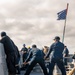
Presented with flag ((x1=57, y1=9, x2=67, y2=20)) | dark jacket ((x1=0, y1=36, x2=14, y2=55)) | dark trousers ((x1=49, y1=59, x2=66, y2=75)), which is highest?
flag ((x1=57, y1=9, x2=67, y2=20))

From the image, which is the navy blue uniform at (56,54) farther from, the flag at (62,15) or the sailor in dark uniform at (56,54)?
the flag at (62,15)

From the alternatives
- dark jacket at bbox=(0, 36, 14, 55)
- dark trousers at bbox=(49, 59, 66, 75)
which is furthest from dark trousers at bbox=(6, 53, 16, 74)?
dark trousers at bbox=(49, 59, 66, 75)

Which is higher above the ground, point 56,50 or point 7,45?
point 7,45

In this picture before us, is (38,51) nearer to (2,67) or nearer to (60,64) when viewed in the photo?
(60,64)

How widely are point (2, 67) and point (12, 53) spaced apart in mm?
2280

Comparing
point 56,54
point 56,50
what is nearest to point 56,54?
point 56,54

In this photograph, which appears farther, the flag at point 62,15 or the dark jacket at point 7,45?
the flag at point 62,15

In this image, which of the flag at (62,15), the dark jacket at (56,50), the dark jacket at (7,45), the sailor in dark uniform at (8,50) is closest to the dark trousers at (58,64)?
the dark jacket at (56,50)

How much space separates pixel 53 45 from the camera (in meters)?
14.5

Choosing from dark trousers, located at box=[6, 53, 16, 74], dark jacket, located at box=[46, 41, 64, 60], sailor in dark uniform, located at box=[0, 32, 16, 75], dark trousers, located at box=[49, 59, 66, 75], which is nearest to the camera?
dark trousers, located at box=[6, 53, 16, 74]

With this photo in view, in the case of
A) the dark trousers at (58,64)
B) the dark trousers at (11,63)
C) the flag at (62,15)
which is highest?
the flag at (62,15)

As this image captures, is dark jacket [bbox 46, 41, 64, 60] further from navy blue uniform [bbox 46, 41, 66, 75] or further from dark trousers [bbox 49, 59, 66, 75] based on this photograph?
dark trousers [bbox 49, 59, 66, 75]

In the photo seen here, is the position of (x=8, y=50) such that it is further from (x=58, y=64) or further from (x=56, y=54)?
(x=58, y=64)

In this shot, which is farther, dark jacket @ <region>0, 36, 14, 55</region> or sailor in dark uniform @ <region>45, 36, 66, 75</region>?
sailor in dark uniform @ <region>45, 36, 66, 75</region>
